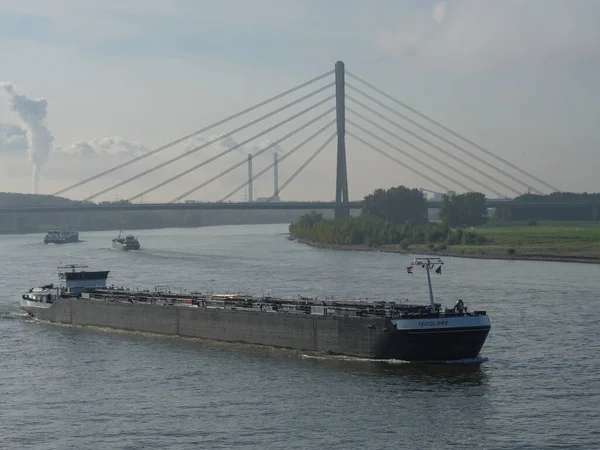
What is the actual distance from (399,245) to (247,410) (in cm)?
8180

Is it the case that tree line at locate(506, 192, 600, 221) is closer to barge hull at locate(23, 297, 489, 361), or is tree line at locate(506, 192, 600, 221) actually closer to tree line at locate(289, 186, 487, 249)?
tree line at locate(289, 186, 487, 249)

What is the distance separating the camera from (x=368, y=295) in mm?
53938

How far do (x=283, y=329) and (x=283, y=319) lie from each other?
0.37m

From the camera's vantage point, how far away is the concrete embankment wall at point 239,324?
1344 inches

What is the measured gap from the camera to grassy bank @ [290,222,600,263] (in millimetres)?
87062

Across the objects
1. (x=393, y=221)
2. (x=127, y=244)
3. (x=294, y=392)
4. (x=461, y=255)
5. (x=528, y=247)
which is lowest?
(x=294, y=392)

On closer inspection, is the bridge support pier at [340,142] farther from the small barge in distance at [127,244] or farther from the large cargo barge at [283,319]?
the large cargo barge at [283,319]

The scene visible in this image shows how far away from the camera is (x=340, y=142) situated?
120 meters

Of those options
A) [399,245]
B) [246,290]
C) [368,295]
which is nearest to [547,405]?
[368,295]

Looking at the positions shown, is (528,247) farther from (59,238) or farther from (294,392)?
(294,392)

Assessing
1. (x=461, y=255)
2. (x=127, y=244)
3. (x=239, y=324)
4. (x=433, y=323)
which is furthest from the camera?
(x=127, y=244)

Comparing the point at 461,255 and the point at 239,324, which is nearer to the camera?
the point at 239,324

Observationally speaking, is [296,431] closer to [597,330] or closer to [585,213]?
[597,330]

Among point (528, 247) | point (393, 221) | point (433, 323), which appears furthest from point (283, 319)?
point (393, 221)
